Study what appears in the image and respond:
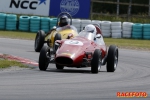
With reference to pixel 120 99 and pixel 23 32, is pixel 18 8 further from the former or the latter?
pixel 120 99

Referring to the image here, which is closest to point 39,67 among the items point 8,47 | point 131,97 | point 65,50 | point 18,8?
point 65,50

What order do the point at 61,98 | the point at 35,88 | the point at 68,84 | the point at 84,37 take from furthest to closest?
the point at 84,37 < the point at 68,84 < the point at 35,88 < the point at 61,98

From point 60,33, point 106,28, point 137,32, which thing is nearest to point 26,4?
point 106,28

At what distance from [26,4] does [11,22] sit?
2882mm

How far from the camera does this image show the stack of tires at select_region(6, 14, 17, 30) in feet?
109

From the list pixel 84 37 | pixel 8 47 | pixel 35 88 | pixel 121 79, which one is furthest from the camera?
pixel 8 47

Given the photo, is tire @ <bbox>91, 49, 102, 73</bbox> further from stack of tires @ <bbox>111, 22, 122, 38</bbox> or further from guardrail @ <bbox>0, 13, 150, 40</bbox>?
stack of tires @ <bbox>111, 22, 122, 38</bbox>

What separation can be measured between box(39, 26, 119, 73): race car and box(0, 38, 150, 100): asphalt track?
0.23 meters

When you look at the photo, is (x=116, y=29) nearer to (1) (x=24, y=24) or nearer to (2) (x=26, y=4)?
(1) (x=24, y=24)

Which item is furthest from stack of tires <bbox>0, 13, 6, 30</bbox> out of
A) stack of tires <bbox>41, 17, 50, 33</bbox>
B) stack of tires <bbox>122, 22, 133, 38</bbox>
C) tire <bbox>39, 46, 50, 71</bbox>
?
tire <bbox>39, 46, 50, 71</bbox>

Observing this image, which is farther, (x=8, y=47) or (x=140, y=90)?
(x=8, y=47)

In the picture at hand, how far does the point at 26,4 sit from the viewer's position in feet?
119

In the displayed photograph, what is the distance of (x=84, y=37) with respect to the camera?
15805mm

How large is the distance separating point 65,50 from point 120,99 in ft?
15.2
